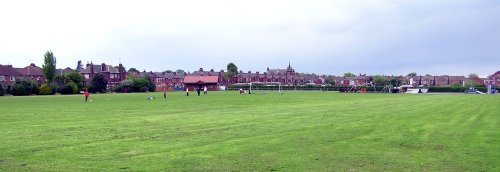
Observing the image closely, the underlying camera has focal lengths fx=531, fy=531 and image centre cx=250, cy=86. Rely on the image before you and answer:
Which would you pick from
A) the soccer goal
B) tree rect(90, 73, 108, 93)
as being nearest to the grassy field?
the soccer goal

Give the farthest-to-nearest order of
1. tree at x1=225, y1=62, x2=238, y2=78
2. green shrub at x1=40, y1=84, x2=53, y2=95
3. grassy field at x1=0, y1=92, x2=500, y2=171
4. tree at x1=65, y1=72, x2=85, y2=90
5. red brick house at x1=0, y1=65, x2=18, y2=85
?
tree at x1=225, y1=62, x2=238, y2=78, red brick house at x1=0, y1=65, x2=18, y2=85, tree at x1=65, y1=72, x2=85, y2=90, green shrub at x1=40, y1=84, x2=53, y2=95, grassy field at x1=0, y1=92, x2=500, y2=171

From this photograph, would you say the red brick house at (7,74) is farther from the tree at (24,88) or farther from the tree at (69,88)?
the tree at (24,88)

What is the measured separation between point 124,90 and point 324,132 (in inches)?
4363

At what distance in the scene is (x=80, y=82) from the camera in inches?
4678

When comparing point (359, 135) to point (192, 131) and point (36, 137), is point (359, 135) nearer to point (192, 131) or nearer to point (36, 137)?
point (192, 131)

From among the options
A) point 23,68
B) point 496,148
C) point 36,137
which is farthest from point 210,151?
point 23,68

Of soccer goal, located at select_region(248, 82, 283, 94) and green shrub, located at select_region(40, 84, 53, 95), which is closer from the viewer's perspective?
green shrub, located at select_region(40, 84, 53, 95)

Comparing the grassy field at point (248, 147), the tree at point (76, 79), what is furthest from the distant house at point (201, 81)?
the grassy field at point (248, 147)

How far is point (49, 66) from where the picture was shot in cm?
11725

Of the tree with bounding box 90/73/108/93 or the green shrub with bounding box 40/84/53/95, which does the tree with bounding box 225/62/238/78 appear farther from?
the green shrub with bounding box 40/84/53/95

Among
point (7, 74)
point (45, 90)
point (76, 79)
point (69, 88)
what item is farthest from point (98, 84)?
point (7, 74)

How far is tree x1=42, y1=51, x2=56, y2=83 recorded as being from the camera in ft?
384

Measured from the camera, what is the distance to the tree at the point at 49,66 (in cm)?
11706

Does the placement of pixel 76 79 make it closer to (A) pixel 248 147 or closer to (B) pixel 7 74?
(B) pixel 7 74
